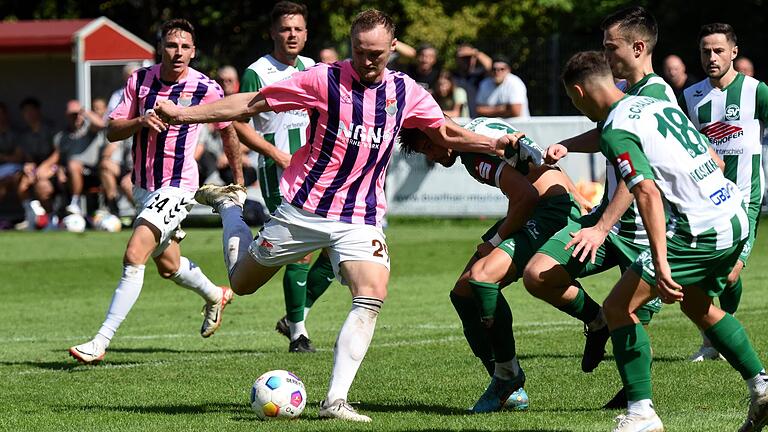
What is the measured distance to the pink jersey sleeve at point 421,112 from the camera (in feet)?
23.2

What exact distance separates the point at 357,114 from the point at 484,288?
3.77 feet

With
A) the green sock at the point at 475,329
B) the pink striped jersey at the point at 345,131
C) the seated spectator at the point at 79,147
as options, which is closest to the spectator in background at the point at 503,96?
the seated spectator at the point at 79,147

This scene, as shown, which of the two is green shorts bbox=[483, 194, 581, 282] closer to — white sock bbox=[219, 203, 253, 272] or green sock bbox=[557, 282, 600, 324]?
green sock bbox=[557, 282, 600, 324]

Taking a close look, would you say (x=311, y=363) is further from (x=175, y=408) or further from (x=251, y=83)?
(x=251, y=83)

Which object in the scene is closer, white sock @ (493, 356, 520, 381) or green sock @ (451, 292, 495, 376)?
white sock @ (493, 356, 520, 381)

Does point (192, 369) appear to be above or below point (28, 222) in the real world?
above

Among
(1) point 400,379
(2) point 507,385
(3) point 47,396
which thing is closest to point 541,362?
(1) point 400,379

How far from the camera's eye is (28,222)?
20.6m

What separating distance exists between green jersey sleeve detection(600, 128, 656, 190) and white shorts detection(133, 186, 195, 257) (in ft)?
13.9

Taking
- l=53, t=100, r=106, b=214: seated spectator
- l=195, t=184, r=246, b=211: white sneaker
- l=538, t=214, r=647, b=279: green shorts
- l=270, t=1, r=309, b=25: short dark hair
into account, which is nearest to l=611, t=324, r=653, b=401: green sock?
l=538, t=214, r=647, b=279: green shorts

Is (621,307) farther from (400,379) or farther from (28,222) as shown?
(28,222)

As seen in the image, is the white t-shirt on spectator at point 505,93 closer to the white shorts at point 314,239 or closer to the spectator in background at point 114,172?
the spectator in background at point 114,172

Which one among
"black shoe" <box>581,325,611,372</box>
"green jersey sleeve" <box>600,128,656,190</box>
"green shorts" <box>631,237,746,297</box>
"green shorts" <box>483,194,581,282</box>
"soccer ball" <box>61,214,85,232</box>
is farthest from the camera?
"soccer ball" <box>61,214,85,232</box>

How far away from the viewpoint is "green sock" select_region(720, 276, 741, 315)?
29.3 ft
